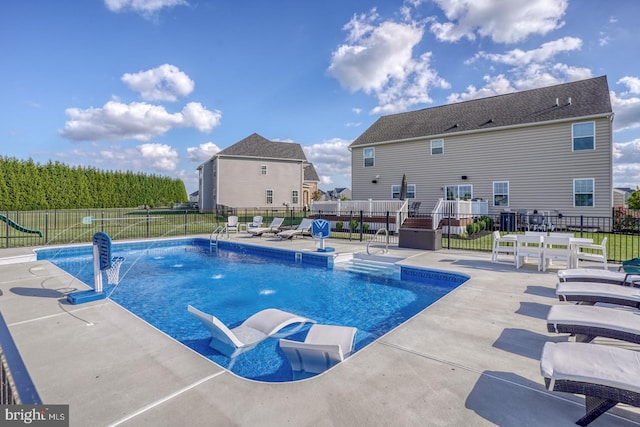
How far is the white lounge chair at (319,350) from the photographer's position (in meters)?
3.16

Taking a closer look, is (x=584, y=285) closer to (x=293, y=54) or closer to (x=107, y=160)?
(x=293, y=54)

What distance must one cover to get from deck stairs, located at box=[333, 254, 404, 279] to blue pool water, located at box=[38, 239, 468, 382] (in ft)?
0.96

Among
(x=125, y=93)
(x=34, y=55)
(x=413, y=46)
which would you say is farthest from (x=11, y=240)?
(x=413, y=46)

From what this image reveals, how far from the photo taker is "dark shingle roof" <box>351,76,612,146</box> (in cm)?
1503

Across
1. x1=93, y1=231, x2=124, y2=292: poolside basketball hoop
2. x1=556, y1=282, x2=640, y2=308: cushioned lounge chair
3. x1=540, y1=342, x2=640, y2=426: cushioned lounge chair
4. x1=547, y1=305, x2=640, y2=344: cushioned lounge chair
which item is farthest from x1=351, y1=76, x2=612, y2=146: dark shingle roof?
x1=93, y1=231, x2=124, y2=292: poolside basketball hoop

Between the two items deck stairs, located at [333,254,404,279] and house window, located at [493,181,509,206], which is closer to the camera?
deck stairs, located at [333,254,404,279]

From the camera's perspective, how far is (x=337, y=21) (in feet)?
40.8

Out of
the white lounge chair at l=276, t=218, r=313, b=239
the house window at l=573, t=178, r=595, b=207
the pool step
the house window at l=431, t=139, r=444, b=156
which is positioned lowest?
the pool step

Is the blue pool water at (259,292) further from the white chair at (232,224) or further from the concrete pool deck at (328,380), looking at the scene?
the white chair at (232,224)

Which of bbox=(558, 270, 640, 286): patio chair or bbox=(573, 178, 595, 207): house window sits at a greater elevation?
bbox=(573, 178, 595, 207): house window

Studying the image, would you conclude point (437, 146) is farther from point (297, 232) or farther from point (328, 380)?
point (328, 380)

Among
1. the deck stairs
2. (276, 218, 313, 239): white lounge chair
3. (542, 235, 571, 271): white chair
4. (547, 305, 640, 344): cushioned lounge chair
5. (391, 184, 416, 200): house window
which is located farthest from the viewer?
(391, 184, 416, 200): house window

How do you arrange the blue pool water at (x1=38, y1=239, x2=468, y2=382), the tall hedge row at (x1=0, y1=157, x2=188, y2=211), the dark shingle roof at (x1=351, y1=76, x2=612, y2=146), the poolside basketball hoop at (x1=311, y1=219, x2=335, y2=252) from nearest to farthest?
the blue pool water at (x1=38, y1=239, x2=468, y2=382), the poolside basketball hoop at (x1=311, y1=219, x2=335, y2=252), the dark shingle roof at (x1=351, y1=76, x2=612, y2=146), the tall hedge row at (x1=0, y1=157, x2=188, y2=211)

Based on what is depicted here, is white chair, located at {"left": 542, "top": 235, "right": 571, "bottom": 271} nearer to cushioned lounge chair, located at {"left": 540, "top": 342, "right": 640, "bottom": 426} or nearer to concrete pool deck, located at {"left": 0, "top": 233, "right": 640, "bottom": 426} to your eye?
concrete pool deck, located at {"left": 0, "top": 233, "right": 640, "bottom": 426}
